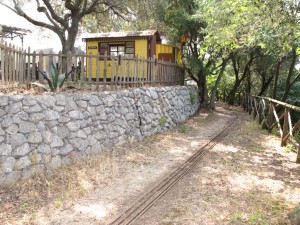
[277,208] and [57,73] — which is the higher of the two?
[57,73]

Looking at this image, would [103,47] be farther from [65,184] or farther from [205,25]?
[65,184]

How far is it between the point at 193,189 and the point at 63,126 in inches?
120

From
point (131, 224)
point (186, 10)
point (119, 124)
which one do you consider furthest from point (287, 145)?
→ point (186, 10)

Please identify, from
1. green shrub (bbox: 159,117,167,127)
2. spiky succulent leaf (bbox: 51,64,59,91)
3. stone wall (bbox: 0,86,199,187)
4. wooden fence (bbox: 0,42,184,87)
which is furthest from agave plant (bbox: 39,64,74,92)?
green shrub (bbox: 159,117,167,127)

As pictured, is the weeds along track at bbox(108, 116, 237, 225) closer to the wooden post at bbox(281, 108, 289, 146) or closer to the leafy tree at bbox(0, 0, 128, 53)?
the wooden post at bbox(281, 108, 289, 146)

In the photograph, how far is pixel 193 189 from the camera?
5.47 m

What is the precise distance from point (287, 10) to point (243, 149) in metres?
3.99

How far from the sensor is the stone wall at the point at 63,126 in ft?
17.4

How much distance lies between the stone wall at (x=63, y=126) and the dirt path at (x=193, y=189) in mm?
583

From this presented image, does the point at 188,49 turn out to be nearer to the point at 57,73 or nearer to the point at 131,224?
the point at 57,73

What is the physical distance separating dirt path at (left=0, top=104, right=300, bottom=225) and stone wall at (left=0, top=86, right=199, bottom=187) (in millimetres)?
583

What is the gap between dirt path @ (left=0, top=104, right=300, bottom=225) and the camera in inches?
174

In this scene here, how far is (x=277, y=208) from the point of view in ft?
15.5

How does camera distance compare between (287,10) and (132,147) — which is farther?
(132,147)
